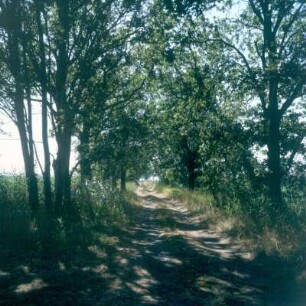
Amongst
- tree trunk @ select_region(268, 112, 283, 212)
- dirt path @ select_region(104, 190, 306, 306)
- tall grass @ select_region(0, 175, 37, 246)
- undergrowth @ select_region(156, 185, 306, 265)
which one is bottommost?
dirt path @ select_region(104, 190, 306, 306)

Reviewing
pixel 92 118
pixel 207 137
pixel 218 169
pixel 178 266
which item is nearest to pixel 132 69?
pixel 92 118

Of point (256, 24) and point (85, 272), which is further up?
point (256, 24)

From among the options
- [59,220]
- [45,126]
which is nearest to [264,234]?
[59,220]

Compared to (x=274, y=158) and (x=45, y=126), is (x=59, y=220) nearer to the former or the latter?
(x=45, y=126)

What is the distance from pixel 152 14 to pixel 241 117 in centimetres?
595

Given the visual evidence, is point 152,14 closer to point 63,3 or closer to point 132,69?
point 63,3

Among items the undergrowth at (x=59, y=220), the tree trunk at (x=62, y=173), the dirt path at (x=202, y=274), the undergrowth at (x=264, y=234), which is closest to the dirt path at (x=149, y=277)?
the dirt path at (x=202, y=274)

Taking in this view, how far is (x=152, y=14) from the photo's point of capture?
54.6 feet

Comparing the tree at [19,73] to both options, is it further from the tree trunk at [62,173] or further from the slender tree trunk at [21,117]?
the tree trunk at [62,173]

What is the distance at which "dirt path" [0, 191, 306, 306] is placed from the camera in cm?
662

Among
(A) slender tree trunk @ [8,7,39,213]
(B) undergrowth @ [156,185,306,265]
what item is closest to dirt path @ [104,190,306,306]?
(B) undergrowth @ [156,185,306,265]

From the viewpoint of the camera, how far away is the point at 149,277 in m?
8.03

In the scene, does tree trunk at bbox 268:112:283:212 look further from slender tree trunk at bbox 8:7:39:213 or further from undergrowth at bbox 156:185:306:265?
slender tree trunk at bbox 8:7:39:213

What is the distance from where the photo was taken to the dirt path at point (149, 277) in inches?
261
